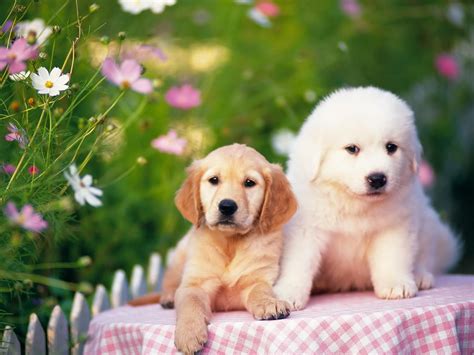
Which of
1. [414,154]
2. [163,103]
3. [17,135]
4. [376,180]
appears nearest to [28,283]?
[17,135]

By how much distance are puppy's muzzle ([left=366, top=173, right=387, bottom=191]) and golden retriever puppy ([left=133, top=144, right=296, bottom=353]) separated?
365 mm

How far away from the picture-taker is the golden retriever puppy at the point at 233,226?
11.7ft

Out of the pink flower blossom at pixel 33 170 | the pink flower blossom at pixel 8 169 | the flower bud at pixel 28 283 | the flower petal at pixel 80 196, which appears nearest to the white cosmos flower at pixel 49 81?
the pink flower blossom at pixel 33 170

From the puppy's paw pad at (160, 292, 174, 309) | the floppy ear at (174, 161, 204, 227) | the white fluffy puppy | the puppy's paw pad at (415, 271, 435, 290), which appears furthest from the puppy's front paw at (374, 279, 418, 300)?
the puppy's paw pad at (160, 292, 174, 309)

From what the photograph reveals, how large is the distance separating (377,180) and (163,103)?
3345 millimetres

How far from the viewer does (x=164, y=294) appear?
13.4 ft

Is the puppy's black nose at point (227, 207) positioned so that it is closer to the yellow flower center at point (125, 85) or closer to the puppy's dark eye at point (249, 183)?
the puppy's dark eye at point (249, 183)

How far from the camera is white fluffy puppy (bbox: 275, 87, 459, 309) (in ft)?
11.9

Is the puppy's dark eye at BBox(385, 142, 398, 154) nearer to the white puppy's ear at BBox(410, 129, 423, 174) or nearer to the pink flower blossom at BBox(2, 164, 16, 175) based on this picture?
the white puppy's ear at BBox(410, 129, 423, 174)

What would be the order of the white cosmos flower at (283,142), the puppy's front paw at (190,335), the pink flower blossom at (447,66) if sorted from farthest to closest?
the pink flower blossom at (447,66)
the white cosmos flower at (283,142)
the puppy's front paw at (190,335)

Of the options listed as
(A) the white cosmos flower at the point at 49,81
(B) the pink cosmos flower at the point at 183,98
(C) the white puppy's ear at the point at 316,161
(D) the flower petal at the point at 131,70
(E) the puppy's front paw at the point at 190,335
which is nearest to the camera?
(E) the puppy's front paw at the point at 190,335

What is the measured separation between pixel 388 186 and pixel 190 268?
0.99m

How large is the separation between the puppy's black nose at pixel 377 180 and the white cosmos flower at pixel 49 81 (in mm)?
1370

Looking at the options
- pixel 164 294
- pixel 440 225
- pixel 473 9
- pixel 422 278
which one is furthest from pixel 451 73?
pixel 164 294
